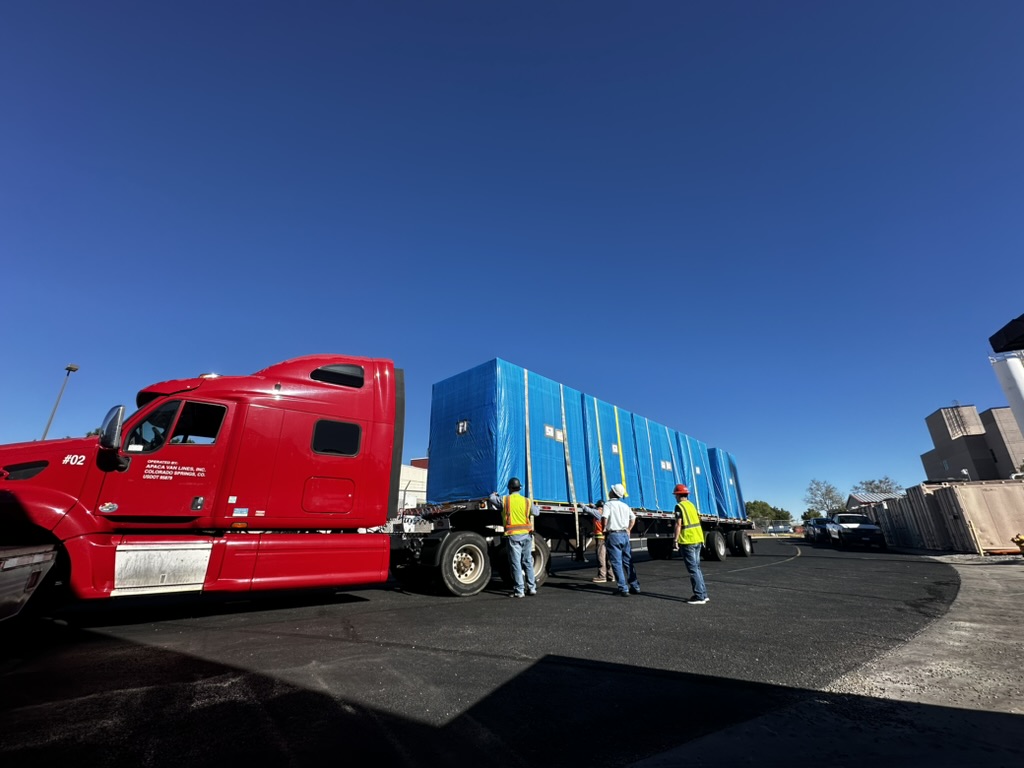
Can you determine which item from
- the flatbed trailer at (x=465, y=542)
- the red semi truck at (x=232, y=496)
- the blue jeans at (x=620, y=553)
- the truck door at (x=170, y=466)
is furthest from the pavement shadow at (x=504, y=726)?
the blue jeans at (x=620, y=553)

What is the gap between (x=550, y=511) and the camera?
9.03 meters

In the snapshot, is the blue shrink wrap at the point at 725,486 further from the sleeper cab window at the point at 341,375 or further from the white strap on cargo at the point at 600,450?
the sleeper cab window at the point at 341,375

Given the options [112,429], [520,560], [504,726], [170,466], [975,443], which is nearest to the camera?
[504,726]

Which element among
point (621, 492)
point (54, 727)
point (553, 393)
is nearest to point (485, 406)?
point (553, 393)

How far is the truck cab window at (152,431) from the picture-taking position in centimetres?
532

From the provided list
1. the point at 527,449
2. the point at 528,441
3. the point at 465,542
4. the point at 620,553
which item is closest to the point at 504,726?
the point at 465,542

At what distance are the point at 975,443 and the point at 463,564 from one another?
81.3m

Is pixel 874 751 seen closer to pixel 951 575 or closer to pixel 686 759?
pixel 686 759

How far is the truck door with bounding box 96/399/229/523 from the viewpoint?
5117mm

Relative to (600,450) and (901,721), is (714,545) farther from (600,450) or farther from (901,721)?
(901,721)

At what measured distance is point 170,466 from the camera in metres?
→ 5.40

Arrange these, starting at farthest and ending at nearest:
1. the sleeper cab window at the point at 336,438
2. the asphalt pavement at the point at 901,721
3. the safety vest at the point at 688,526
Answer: the safety vest at the point at 688,526 < the sleeper cab window at the point at 336,438 < the asphalt pavement at the point at 901,721

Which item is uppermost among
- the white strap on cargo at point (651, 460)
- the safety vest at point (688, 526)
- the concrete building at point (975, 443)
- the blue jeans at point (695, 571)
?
the concrete building at point (975, 443)

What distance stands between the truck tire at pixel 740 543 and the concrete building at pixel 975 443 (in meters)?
59.2
